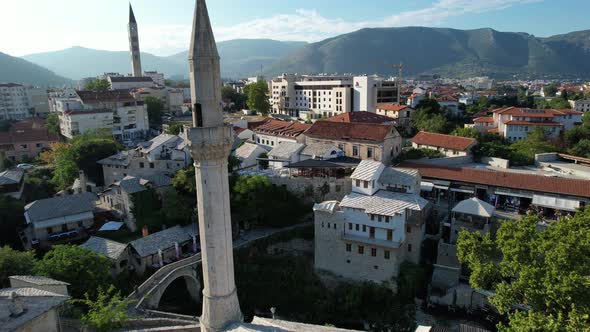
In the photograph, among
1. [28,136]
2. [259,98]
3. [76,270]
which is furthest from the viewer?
[259,98]

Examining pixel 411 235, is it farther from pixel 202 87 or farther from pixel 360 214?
pixel 202 87

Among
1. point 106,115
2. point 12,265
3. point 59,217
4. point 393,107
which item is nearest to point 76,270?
point 12,265

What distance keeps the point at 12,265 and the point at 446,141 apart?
143 ft

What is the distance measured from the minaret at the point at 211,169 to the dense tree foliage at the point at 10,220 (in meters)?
29.7

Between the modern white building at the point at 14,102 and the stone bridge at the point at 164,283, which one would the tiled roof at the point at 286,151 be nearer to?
the stone bridge at the point at 164,283

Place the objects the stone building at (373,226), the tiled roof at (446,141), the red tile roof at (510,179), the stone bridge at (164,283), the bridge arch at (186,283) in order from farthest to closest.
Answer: the tiled roof at (446,141), the red tile roof at (510,179), the stone building at (373,226), the bridge arch at (186,283), the stone bridge at (164,283)

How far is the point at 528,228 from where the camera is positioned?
1919 centimetres

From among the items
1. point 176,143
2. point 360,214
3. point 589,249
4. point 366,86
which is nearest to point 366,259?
point 360,214

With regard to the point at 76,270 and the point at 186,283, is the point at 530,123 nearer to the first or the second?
the point at 186,283

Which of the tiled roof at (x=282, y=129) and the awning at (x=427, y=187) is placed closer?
the awning at (x=427, y=187)

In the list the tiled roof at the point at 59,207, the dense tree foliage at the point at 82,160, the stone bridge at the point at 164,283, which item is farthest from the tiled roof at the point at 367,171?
the dense tree foliage at the point at 82,160

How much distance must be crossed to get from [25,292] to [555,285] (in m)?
24.9

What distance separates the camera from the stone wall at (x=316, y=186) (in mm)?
36344

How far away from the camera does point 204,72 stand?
47.7 feet
